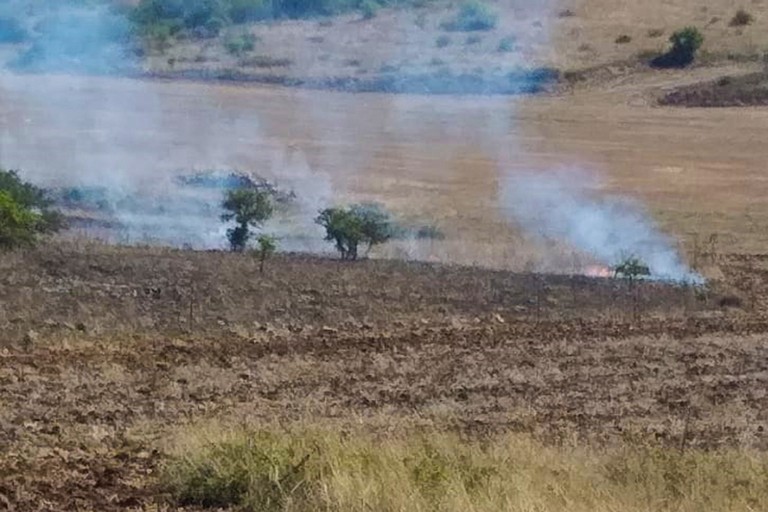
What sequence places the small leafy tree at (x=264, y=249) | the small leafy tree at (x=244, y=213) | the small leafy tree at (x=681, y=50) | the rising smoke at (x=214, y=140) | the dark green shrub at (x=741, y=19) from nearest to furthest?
the small leafy tree at (x=264, y=249) < the small leafy tree at (x=244, y=213) < the rising smoke at (x=214, y=140) < the small leafy tree at (x=681, y=50) < the dark green shrub at (x=741, y=19)

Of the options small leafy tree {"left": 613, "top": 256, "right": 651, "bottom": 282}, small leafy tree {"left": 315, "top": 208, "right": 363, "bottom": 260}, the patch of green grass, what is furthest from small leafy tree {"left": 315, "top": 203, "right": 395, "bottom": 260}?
the patch of green grass

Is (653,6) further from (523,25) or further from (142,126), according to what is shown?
(142,126)

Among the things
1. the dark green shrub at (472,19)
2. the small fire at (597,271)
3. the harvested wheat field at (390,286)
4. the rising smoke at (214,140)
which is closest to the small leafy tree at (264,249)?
the harvested wheat field at (390,286)

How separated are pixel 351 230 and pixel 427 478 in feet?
73.0

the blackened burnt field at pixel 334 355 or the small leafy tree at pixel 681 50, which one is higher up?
the small leafy tree at pixel 681 50

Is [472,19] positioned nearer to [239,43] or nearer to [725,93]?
[239,43]

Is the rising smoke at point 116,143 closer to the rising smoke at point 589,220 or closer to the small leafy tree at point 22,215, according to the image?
the small leafy tree at point 22,215

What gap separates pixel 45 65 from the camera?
58.2m

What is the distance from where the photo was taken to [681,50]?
73.7m

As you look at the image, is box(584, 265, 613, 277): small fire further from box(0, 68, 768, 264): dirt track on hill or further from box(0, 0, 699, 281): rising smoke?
box(0, 68, 768, 264): dirt track on hill

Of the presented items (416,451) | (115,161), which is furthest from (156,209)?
(416,451)

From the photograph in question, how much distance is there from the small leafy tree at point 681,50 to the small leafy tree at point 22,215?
4215 cm

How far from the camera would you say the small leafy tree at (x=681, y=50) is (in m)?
73.1

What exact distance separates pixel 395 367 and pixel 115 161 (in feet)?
102
